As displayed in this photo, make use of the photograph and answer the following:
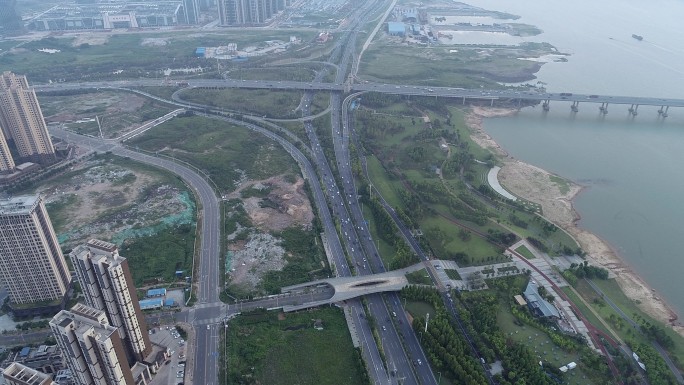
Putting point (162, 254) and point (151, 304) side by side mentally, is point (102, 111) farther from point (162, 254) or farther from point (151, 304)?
point (151, 304)

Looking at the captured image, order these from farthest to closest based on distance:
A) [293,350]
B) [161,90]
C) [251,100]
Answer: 1. [161,90]
2. [251,100]
3. [293,350]

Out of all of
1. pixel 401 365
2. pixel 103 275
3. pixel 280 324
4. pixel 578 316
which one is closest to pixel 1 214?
pixel 103 275

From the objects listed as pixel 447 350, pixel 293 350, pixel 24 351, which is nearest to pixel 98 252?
pixel 24 351

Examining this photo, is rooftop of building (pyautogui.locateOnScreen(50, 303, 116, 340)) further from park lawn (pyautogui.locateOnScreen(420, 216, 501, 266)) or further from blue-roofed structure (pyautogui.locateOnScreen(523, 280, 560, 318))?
blue-roofed structure (pyautogui.locateOnScreen(523, 280, 560, 318))

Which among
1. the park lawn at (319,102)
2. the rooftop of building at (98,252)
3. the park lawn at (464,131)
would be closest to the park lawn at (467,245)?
the park lawn at (464,131)

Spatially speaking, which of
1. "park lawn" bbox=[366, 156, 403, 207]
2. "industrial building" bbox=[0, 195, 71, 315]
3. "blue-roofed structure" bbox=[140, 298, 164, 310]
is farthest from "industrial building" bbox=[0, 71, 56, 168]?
"park lawn" bbox=[366, 156, 403, 207]

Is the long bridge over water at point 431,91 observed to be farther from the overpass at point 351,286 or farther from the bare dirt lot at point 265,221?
the overpass at point 351,286
